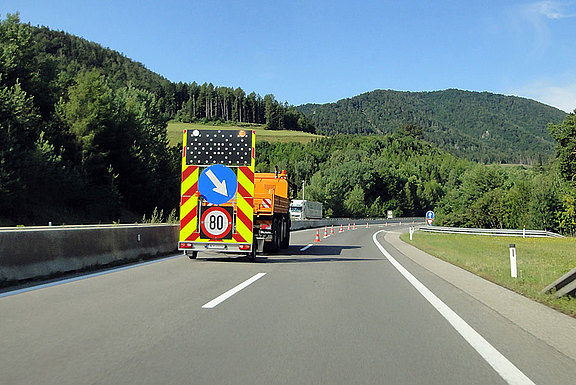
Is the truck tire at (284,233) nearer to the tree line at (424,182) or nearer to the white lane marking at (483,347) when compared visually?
the white lane marking at (483,347)

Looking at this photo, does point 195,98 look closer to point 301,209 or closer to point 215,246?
point 301,209

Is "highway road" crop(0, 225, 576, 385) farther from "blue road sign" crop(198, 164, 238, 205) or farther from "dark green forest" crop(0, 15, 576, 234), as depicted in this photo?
"dark green forest" crop(0, 15, 576, 234)

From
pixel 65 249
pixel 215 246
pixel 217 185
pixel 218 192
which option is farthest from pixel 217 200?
pixel 65 249

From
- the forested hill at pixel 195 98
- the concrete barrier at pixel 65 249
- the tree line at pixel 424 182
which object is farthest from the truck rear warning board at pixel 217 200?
the forested hill at pixel 195 98

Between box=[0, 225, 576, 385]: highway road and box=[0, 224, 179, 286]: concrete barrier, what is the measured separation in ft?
2.90

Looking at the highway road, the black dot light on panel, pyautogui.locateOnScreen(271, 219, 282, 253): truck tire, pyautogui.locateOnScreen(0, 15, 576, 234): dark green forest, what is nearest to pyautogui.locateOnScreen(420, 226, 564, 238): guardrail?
pyautogui.locateOnScreen(0, 15, 576, 234): dark green forest

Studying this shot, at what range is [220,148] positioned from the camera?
1495 cm

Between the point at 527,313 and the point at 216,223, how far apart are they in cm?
880

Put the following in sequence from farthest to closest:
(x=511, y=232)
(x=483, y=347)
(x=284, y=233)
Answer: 1. (x=511, y=232)
2. (x=284, y=233)
3. (x=483, y=347)

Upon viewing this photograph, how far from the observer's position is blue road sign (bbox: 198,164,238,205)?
1450 cm

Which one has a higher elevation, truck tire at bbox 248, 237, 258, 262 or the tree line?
the tree line

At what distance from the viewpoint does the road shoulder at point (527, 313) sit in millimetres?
6016

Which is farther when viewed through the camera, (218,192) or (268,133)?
(268,133)

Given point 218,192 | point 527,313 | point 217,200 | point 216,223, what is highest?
point 218,192
